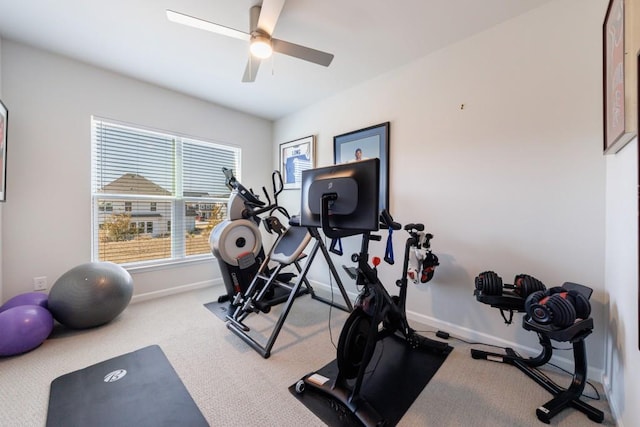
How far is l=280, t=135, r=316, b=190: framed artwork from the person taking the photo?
370 cm

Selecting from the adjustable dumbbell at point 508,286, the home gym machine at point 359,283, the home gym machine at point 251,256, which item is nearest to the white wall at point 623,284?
the adjustable dumbbell at point 508,286

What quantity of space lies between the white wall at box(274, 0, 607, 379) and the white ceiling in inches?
10.0

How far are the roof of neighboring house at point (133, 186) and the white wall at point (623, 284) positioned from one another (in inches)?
165

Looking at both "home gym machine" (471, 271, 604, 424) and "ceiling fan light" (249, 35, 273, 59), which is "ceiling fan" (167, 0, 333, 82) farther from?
"home gym machine" (471, 271, 604, 424)

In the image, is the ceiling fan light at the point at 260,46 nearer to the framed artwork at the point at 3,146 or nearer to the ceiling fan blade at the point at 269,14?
the ceiling fan blade at the point at 269,14

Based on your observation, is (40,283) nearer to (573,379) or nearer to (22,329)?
(22,329)

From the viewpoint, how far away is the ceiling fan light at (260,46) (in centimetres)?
186

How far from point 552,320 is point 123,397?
2524mm

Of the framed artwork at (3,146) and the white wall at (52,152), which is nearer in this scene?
the framed artwork at (3,146)

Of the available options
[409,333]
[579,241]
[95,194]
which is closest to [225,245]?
[95,194]

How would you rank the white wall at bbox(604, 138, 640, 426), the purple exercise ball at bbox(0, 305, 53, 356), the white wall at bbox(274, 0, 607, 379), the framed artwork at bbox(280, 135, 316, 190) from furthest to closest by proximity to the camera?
1. the framed artwork at bbox(280, 135, 316, 190)
2. the purple exercise ball at bbox(0, 305, 53, 356)
3. the white wall at bbox(274, 0, 607, 379)
4. the white wall at bbox(604, 138, 640, 426)

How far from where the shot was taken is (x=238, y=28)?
2.16 metres

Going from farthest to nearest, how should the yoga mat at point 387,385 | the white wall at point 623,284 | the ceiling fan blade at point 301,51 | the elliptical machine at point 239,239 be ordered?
1. the elliptical machine at point 239,239
2. the ceiling fan blade at point 301,51
3. the yoga mat at point 387,385
4. the white wall at point 623,284

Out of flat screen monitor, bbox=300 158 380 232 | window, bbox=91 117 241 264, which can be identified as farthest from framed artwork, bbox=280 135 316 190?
flat screen monitor, bbox=300 158 380 232
